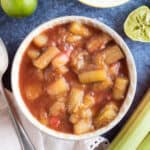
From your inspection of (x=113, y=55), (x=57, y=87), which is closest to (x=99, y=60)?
(x=113, y=55)

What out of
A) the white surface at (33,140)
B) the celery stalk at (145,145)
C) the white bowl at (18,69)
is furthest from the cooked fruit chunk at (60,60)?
the celery stalk at (145,145)

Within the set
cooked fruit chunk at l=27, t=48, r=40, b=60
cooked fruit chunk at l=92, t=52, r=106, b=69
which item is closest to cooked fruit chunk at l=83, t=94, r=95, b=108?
cooked fruit chunk at l=92, t=52, r=106, b=69

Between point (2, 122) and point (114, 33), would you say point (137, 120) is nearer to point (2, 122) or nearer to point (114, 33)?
point (114, 33)

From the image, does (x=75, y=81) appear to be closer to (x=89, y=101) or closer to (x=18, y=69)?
(x=89, y=101)

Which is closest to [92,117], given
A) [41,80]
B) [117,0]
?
[41,80]

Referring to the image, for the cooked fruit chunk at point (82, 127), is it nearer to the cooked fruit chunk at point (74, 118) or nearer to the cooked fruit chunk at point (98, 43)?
the cooked fruit chunk at point (74, 118)

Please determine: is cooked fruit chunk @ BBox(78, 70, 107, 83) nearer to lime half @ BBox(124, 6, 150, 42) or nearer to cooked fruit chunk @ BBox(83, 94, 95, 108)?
cooked fruit chunk @ BBox(83, 94, 95, 108)
